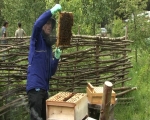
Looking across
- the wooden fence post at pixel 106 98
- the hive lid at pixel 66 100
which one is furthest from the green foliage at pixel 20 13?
the wooden fence post at pixel 106 98

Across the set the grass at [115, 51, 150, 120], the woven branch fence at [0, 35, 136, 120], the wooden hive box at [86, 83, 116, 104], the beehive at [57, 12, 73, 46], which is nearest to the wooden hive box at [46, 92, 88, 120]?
the wooden hive box at [86, 83, 116, 104]

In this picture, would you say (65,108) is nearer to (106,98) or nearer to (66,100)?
(66,100)

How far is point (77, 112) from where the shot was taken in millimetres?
4348

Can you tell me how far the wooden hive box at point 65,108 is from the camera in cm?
428

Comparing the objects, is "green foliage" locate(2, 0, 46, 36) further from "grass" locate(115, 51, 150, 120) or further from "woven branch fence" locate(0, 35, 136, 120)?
"woven branch fence" locate(0, 35, 136, 120)

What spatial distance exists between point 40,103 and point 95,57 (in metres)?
2.55

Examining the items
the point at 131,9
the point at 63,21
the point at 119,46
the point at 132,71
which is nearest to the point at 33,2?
the point at 131,9

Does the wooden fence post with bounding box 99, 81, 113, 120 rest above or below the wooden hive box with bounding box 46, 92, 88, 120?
above

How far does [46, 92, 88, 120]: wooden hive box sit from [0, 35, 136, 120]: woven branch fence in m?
1.52

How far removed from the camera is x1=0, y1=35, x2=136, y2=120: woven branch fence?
5.95 m

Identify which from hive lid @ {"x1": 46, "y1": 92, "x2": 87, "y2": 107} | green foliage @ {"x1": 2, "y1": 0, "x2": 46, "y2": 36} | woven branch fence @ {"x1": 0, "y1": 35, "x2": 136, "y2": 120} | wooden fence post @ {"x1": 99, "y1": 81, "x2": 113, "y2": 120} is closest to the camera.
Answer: wooden fence post @ {"x1": 99, "y1": 81, "x2": 113, "y2": 120}

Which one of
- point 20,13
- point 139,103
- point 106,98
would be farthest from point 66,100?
point 20,13

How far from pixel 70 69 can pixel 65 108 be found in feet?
7.71

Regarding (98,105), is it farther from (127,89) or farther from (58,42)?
(127,89)
